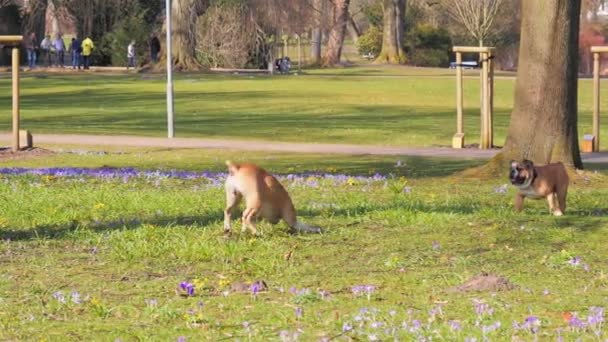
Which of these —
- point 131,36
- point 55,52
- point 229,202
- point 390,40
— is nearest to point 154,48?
point 131,36

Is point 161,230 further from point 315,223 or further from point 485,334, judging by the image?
point 485,334

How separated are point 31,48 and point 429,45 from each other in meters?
29.2

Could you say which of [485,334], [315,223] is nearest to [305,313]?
[485,334]

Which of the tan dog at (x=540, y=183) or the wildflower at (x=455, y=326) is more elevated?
the tan dog at (x=540, y=183)

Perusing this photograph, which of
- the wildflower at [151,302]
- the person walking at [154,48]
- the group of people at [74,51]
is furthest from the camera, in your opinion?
the group of people at [74,51]

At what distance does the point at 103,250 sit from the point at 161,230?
82 centimetres

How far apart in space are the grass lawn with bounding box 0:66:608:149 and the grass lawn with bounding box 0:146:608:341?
43.1ft

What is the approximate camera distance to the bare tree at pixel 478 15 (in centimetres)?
Result: 8381

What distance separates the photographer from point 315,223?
12.0 m

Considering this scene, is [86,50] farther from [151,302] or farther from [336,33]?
[151,302]

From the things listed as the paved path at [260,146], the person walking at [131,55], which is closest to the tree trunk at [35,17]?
the person walking at [131,55]

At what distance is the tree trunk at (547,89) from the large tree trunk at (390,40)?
6508 cm

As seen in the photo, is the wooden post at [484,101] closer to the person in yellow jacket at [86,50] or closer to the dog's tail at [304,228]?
the dog's tail at [304,228]

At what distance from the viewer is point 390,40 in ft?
277
